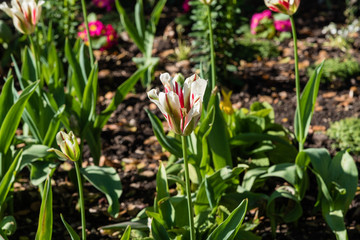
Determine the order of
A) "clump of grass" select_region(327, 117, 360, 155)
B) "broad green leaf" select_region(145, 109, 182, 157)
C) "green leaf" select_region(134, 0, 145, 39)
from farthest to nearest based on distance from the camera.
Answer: "green leaf" select_region(134, 0, 145, 39)
"clump of grass" select_region(327, 117, 360, 155)
"broad green leaf" select_region(145, 109, 182, 157)

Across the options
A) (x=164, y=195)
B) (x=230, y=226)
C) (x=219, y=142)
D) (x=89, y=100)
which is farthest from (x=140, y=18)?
(x=230, y=226)

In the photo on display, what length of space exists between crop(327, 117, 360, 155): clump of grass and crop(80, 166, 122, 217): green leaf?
1.22 metres

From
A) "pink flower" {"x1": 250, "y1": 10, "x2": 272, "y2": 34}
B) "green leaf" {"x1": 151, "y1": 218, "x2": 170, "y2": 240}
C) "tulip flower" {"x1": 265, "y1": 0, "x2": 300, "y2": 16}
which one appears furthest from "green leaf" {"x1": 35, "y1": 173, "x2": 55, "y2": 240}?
"pink flower" {"x1": 250, "y1": 10, "x2": 272, "y2": 34}

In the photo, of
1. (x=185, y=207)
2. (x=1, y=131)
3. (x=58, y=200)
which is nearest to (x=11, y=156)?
(x=1, y=131)

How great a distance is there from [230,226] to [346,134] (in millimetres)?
1382

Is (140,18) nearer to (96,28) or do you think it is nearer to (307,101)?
(96,28)

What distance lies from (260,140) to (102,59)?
194 cm

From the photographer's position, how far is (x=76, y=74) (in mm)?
2627

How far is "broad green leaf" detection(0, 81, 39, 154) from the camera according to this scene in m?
2.08

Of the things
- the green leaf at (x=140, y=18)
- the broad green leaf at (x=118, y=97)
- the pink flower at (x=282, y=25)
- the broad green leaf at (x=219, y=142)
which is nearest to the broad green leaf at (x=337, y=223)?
the broad green leaf at (x=219, y=142)

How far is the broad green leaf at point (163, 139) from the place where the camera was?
221 centimetres

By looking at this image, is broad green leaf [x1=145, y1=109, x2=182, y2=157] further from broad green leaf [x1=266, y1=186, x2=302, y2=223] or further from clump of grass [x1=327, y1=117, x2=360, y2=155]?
clump of grass [x1=327, y1=117, x2=360, y2=155]

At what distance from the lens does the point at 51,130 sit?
235 cm

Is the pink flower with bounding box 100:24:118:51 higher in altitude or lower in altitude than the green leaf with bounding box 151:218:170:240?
higher
